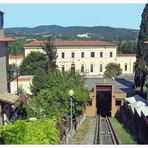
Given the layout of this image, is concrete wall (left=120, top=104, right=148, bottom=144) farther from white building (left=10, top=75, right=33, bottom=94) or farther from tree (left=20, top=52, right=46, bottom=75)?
tree (left=20, top=52, right=46, bottom=75)

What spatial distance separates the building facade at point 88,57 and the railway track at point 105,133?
142 feet

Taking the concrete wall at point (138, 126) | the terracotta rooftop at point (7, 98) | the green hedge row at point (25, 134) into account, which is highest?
the green hedge row at point (25, 134)

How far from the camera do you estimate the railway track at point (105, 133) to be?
26.7 m

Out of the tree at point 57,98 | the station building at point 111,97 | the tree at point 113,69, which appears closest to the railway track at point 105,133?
the tree at point 57,98

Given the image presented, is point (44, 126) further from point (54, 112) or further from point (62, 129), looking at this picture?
point (54, 112)

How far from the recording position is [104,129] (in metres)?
32.2

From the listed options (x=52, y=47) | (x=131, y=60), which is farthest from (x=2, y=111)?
(x=131, y=60)

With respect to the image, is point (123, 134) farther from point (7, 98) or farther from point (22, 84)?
point (22, 84)

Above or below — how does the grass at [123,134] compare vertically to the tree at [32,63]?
below

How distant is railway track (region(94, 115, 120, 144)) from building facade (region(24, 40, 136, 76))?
43.2m

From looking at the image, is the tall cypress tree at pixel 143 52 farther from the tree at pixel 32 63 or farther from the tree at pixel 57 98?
the tree at pixel 32 63

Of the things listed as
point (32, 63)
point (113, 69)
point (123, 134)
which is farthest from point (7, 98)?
point (113, 69)

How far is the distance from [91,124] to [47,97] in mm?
8283

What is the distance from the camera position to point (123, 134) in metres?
28.9
